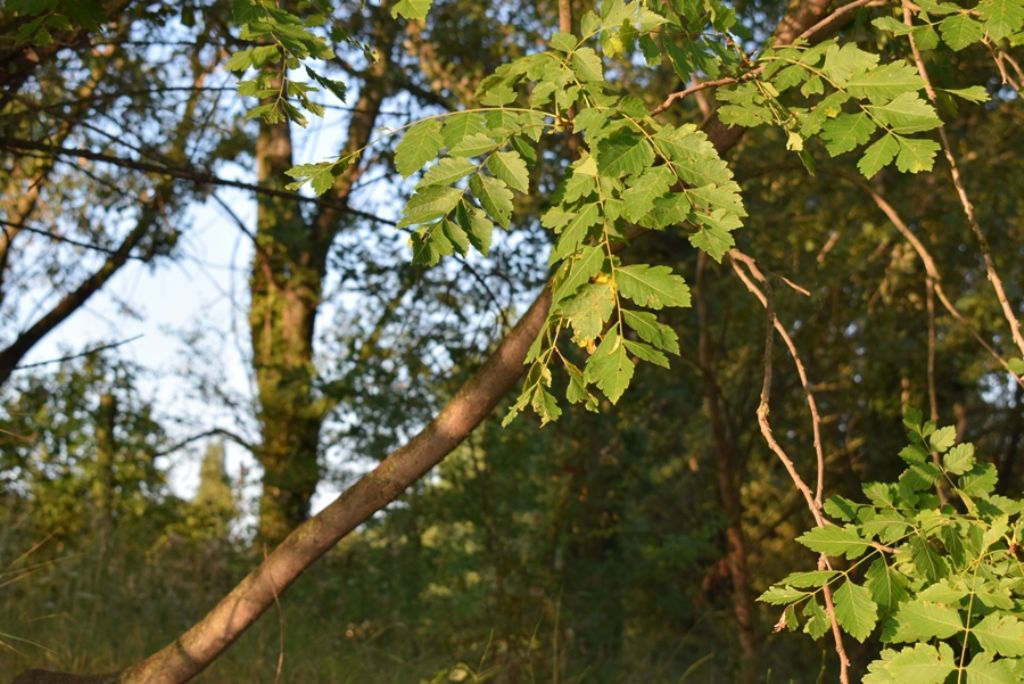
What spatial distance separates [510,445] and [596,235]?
4.12 meters

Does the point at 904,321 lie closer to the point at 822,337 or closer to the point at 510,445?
the point at 822,337

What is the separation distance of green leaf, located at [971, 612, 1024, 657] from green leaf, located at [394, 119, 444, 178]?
1.30m

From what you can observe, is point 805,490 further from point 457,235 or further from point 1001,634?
point 457,235

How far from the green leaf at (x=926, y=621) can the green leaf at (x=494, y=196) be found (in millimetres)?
1028

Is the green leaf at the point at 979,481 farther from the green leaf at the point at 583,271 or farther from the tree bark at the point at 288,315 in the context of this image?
the tree bark at the point at 288,315

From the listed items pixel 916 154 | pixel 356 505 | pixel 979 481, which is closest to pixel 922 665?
pixel 979 481

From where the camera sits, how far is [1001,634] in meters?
2.14

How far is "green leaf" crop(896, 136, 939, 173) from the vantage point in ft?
7.02

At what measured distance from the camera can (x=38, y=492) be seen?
7.77 m

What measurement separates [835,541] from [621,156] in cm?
88

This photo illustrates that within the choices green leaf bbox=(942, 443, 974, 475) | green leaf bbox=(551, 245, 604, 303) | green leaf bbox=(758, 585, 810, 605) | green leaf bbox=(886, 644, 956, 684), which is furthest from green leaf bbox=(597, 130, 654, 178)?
green leaf bbox=(942, 443, 974, 475)

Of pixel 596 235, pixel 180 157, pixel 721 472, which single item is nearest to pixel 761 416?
pixel 596 235

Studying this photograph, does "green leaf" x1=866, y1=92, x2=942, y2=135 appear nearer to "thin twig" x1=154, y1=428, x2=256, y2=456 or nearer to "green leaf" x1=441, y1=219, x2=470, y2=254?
"green leaf" x1=441, y1=219, x2=470, y2=254

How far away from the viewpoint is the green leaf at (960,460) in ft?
8.63
